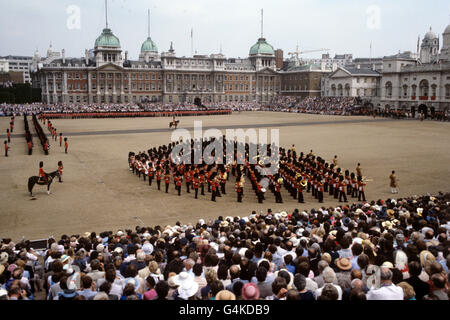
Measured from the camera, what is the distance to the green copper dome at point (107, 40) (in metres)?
90.3

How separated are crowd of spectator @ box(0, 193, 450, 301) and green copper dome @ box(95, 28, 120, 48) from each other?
8902cm

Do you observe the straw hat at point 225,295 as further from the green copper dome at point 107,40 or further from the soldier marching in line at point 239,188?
the green copper dome at point 107,40

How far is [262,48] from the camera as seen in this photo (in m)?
109

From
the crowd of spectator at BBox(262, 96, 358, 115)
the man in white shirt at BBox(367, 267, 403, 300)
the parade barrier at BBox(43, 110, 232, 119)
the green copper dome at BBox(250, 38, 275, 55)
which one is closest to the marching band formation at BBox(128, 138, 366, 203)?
the man in white shirt at BBox(367, 267, 403, 300)

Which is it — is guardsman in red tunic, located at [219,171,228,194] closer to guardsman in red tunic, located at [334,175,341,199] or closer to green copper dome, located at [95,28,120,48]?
guardsman in red tunic, located at [334,175,341,199]

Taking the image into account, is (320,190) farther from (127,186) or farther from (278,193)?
(127,186)

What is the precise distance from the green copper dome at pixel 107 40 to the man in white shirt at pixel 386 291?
9399cm

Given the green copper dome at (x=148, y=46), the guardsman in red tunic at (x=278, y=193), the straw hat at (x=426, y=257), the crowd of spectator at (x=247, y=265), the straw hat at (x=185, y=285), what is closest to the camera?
the crowd of spectator at (x=247, y=265)

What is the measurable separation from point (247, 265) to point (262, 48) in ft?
356

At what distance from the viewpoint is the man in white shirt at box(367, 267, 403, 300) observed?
5285 mm

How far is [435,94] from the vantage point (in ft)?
203

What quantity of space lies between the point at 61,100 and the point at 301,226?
87474mm

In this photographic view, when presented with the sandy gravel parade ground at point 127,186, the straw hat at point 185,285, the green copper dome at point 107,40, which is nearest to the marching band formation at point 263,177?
the sandy gravel parade ground at point 127,186
